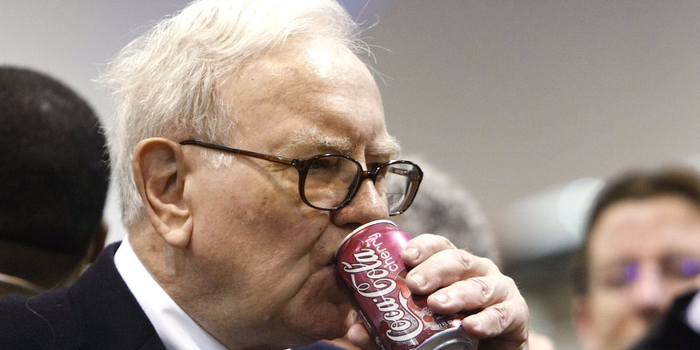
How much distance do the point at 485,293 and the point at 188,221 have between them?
1.44ft

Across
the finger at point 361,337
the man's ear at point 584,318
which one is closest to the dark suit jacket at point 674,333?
the finger at point 361,337

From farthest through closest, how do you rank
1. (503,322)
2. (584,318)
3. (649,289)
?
1. (584,318)
2. (649,289)
3. (503,322)

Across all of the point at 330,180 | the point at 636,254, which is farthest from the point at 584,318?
the point at 330,180

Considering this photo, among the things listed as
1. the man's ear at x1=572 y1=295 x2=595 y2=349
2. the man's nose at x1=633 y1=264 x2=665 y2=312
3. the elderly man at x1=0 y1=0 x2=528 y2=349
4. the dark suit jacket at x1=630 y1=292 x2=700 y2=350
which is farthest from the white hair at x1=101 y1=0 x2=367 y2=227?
the man's ear at x1=572 y1=295 x2=595 y2=349

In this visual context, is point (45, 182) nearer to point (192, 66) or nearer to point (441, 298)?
point (192, 66)

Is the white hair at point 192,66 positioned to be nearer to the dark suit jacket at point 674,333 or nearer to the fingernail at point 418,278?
the fingernail at point 418,278

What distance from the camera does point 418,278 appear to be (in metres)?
1.22

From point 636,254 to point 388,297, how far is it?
1.11 metres

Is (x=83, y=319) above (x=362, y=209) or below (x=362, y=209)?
below

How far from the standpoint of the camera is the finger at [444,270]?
1.22 meters

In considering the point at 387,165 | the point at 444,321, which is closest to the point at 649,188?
the point at 387,165

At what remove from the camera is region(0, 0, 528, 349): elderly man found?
1330mm

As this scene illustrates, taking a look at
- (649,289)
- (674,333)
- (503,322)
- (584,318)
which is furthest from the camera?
(584,318)

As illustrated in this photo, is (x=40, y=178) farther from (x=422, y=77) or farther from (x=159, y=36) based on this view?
(x=422, y=77)
